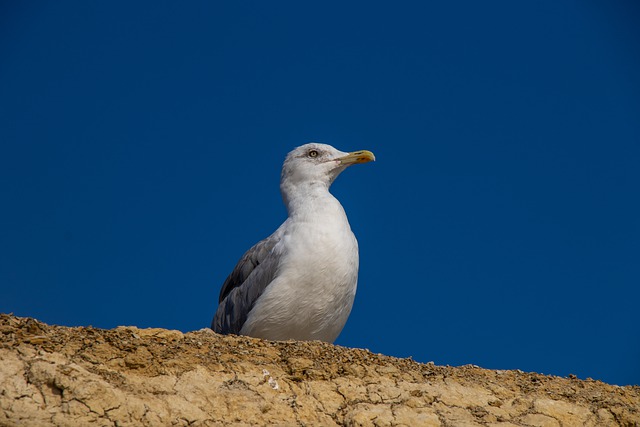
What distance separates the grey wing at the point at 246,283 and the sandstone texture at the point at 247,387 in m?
2.08

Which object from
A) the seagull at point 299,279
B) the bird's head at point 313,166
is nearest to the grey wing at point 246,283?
the seagull at point 299,279

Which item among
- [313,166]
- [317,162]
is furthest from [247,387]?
[317,162]

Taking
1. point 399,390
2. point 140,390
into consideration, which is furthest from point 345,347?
point 140,390

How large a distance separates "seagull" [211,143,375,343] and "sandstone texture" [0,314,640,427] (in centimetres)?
189

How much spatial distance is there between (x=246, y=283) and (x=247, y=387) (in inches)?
147

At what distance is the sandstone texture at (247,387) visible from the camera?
27.6ft

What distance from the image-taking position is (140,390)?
884cm

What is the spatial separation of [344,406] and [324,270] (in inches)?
123

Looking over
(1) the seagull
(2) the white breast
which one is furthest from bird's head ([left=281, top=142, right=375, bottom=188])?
(2) the white breast

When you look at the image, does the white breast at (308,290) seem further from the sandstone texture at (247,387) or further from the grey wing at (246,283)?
the sandstone texture at (247,387)

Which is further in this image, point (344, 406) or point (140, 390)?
point (344, 406)

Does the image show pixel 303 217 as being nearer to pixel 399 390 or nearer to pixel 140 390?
pixel 399 390

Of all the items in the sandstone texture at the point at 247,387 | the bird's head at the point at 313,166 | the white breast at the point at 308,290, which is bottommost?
the sandstone texture at the point at 247,387

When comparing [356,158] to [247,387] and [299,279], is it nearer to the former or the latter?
[299,279]
